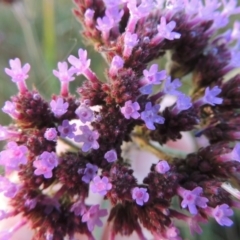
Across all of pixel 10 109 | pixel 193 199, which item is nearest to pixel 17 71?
pixel 10 109

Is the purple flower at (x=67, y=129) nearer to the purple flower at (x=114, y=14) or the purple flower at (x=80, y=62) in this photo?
the purple flower at (x=80, y=62)

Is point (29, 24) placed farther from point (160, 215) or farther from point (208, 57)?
point (160, 215)

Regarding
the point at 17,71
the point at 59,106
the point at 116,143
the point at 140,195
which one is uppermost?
the point at 17,71

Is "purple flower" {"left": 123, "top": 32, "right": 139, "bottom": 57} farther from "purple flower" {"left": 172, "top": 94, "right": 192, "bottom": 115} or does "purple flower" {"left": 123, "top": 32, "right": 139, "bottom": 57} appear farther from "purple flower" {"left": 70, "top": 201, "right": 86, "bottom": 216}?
"purple flower" {"left": 70, "top": 201, "right": 86, "bottom": 216}

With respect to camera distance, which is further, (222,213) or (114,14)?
(114,14)

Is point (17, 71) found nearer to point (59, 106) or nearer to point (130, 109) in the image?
point (59, 106)

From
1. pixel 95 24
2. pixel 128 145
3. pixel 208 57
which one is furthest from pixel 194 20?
pixel 128 145

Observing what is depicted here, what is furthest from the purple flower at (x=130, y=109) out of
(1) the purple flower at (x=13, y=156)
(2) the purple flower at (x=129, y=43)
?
(1) the purple flower at (x=13, y=156)

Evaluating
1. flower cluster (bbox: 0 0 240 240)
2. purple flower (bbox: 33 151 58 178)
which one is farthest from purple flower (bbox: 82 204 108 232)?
purple flower (bbox: 33 151 58 178)
